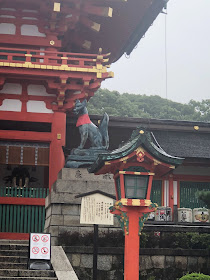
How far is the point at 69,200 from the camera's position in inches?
663

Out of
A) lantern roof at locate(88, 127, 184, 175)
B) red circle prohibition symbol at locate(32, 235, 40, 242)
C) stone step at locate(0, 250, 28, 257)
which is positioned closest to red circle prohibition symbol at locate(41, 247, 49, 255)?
red circle prohibition symbol at locate(32, 235, 40, 242)

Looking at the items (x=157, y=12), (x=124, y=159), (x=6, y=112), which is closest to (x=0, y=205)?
(x=6, y=112)

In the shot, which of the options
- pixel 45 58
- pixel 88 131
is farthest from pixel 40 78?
pixel 88 131

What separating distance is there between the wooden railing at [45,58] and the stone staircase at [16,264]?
781 cm

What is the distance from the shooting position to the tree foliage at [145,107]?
2436 inches

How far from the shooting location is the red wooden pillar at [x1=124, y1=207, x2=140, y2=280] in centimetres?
1174

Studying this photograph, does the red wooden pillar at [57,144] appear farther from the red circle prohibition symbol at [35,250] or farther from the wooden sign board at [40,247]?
the red circle prohibition symbol at [35,250]

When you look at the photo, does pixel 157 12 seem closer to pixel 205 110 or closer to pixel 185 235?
pixel 185 235

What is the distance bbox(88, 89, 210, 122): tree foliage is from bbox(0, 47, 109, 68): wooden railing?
34552 mm

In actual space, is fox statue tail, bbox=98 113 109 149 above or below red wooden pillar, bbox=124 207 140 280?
above

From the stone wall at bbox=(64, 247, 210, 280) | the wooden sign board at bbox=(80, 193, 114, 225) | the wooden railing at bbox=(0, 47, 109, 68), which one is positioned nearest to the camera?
the wooden sign board at bbox=(80, 193, 114, 225)

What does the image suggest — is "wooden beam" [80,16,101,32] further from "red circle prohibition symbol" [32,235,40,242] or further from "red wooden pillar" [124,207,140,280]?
"red wooden pillar" [124,207,140,280]

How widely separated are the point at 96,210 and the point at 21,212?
237 inches

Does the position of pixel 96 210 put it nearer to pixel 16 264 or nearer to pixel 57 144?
pixel 16 264
